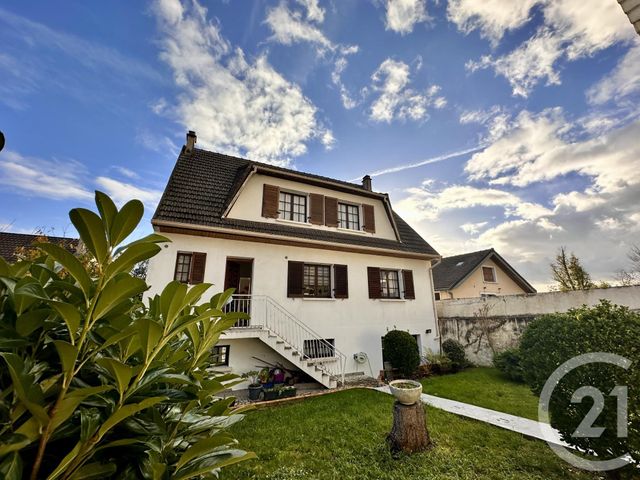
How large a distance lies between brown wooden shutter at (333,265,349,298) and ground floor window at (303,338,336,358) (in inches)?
74.6

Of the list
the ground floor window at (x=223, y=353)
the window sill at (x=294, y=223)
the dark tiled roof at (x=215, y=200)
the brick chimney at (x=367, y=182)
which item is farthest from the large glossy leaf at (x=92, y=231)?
the brick chimney at (x=367, y=182)

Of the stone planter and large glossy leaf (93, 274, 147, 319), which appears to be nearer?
large glossy leaf (93, 274, 147, 319)

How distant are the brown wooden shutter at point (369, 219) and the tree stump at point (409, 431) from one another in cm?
865

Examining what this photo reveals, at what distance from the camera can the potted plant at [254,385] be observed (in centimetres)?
799

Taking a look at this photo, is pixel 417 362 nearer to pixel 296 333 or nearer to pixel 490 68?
pixel 296 333

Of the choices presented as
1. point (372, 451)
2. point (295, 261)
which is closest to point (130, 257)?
point (372, 451)

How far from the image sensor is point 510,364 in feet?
31.7

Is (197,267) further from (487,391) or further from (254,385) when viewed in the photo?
(487,391)

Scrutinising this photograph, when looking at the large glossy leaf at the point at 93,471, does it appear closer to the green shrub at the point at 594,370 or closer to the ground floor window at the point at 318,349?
the green shrub at the point at 594,370

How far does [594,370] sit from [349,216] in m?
9.79

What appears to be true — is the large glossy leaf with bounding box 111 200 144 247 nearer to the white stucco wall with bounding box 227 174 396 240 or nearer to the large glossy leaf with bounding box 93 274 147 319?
the large glossy leaf with bounding box 93 274 147 319

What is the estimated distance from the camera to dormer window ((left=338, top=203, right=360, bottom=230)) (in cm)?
1233

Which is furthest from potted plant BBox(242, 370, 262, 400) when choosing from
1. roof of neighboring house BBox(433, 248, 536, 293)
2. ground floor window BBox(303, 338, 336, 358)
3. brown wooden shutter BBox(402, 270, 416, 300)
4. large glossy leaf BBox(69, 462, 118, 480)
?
roof of neighboring house BBox(433, 248, 536, 293)

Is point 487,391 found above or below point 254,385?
below
